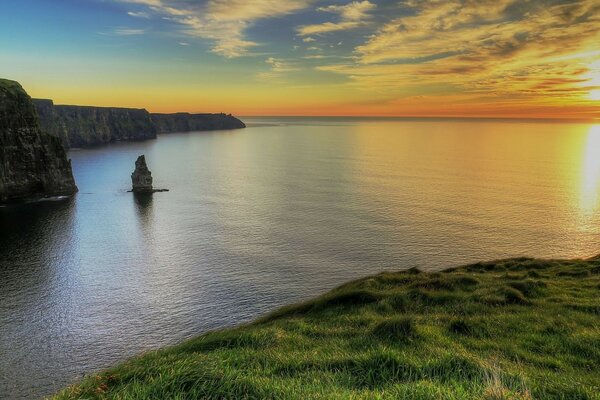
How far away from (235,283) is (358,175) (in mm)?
103191

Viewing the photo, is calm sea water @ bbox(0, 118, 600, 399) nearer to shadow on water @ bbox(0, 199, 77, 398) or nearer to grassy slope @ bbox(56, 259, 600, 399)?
shadow on water @ bbox(0, 199, 77, 398)

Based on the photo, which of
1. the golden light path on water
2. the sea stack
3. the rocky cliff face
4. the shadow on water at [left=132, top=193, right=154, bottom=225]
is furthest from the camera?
the sea stack

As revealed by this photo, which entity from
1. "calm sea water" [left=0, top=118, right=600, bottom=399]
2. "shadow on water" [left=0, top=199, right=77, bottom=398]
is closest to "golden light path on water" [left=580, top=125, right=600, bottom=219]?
"calm sea water" [left=0, top=118, right=600, bottom=399]

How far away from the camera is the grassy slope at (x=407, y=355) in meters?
9.19

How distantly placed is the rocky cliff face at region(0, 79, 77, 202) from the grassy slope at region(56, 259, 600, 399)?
120m

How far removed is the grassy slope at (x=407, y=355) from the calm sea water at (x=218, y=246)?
28019 millimetres

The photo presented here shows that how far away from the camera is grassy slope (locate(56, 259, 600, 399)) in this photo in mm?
9188

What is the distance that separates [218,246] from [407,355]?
6974 centimetres

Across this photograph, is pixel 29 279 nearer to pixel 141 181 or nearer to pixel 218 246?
pixel 218 246

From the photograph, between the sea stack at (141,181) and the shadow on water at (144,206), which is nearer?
the shadow on water at (144,206)

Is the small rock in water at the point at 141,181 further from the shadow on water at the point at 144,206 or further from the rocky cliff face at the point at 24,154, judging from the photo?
the rocky cliff face at the point at 24,154

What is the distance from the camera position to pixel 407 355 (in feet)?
46.6

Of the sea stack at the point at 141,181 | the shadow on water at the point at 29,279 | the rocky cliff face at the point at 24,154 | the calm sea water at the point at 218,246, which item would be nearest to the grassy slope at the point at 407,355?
the calm sea water at the point at 218,246

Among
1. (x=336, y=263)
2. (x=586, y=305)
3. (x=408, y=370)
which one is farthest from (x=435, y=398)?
(x=336, y=263)
